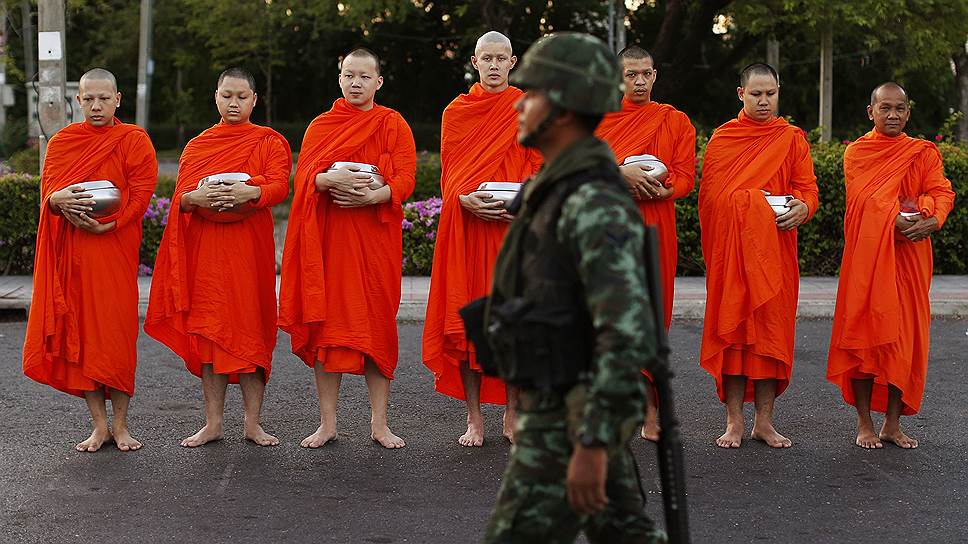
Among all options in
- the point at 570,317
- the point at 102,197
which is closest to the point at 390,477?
the point at 102,197

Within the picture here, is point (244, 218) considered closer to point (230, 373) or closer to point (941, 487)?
point (230, 373)

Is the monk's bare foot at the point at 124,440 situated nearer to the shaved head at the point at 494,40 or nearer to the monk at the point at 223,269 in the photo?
the monk at the point at 223,269

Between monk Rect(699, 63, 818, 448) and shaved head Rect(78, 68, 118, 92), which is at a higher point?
shaved head Rect(78, 68, 118, 92)

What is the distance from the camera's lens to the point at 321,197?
680 centimetres

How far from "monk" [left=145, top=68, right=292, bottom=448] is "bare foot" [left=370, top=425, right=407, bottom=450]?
0.52 metres

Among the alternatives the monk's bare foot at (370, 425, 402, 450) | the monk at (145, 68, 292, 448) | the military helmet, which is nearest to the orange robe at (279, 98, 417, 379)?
the monk at (145, 68, 292, 448)

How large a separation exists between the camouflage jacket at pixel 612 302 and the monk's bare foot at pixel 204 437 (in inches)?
160

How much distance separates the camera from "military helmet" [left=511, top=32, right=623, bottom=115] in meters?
3.19

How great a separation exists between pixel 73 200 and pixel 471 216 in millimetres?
1996

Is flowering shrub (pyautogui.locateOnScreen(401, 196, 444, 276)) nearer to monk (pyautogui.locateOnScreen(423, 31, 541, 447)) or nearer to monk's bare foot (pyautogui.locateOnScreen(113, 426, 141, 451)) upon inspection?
monk (pyautogui.locateOnScreen(423, 31, 541, 447))

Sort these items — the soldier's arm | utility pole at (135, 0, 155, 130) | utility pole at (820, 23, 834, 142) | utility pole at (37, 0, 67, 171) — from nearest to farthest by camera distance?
the soldier's arm < utility pole at (37, 0, 67, 171) < utility pole at (820, 23, 834, 142) < utility pole at (135, 0, 155, 130)

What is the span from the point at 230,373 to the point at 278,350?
10.0 feet

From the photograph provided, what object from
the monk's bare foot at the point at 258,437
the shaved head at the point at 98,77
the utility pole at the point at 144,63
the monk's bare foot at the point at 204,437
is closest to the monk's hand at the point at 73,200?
the shaved head at the point at 98,77

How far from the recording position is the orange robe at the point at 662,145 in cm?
677
